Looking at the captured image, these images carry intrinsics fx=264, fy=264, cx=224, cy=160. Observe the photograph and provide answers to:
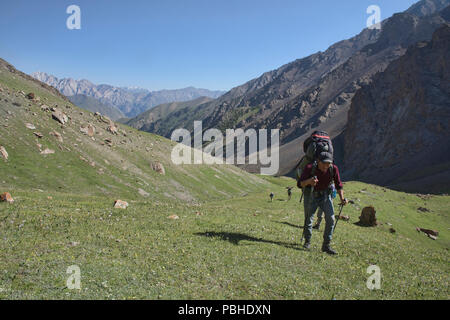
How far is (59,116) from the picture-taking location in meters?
58.2

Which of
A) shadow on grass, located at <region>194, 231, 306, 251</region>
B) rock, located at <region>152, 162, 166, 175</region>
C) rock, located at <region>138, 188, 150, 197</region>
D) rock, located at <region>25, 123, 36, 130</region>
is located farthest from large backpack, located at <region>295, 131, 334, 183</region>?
rock, located at <region>152, 162, 166, 175</region>

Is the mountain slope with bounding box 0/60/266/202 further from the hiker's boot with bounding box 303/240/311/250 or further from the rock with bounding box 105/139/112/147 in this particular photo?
the hiker's boot with bounding box 303/240/311/250

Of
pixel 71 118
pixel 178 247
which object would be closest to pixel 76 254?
pixel 178 247

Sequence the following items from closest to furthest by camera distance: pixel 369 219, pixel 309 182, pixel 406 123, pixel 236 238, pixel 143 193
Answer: pixel 309 182 → pixel 236 238 → pixel 369 219 → pixel 143 193 → pixel 406 123

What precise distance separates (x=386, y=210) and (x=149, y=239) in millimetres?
36228

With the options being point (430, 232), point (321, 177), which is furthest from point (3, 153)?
point (430, 232)

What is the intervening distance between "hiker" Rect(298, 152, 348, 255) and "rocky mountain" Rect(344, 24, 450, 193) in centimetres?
9575

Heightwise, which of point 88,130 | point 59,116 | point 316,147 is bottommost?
point 316,147

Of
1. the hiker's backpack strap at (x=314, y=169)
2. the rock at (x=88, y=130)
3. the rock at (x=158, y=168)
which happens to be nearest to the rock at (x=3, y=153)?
the rock at (x=88, y=130)

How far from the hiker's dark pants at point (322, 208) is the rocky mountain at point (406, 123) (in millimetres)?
95720

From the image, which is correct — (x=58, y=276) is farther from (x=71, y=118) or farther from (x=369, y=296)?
(x=71, y=118)

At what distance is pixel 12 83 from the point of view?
69750 millimetres

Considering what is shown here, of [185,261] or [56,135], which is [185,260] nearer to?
[185,261]

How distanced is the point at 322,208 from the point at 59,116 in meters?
62.6
